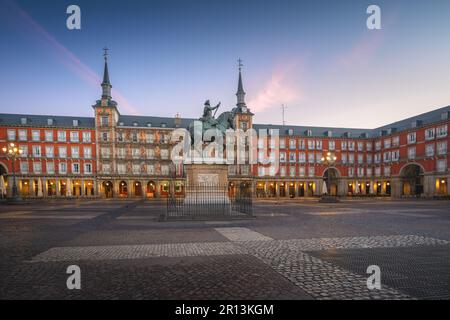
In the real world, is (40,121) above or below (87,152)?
above

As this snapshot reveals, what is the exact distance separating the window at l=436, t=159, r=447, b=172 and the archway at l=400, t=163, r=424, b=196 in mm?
6717

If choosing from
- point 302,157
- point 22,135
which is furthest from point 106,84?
point 302,157

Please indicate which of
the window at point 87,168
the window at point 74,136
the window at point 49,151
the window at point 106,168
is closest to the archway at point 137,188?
the window at point 106,168

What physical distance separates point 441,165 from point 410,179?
9.35 meters

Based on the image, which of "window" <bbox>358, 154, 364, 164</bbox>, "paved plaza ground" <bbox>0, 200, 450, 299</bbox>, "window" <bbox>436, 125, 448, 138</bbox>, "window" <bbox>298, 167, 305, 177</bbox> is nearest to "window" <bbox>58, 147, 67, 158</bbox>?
"paved plaza ground" <bbox>0, 200, 450, 299</bbox>

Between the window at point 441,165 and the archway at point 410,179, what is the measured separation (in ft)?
22.0

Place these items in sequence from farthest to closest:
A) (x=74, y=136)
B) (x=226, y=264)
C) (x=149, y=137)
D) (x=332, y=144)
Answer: (x=332, y=144)
(x=149, y=137)
(x=74, y=136)
(x=226, y=264)

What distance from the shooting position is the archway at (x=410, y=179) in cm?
5069

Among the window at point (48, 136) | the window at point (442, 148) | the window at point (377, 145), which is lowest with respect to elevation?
the window at point (442, 148)

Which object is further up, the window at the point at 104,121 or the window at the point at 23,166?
the window at the point at 104,121

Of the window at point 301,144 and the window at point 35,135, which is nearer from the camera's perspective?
the window at point 35,135

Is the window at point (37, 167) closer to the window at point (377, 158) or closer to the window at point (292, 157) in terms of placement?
the window at point (292, 157)

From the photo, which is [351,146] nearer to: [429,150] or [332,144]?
[332,144]

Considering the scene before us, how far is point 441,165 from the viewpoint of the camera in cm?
4303
